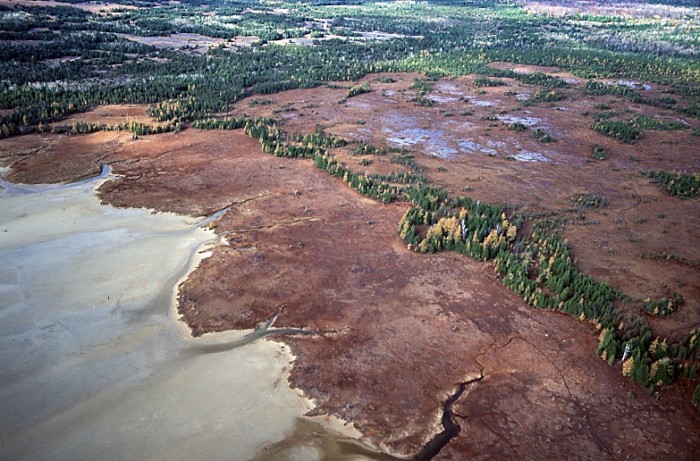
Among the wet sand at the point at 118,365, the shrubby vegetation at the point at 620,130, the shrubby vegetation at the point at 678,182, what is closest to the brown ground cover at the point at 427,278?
the shrubby vegetation at the point at 678,182

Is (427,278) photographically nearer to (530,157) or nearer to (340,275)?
(340,275)

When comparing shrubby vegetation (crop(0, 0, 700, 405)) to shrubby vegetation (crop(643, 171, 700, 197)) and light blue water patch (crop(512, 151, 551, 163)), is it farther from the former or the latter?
light blue water patch (crop(512, 151, 551, 163))

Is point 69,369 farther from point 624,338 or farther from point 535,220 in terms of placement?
point 535,220

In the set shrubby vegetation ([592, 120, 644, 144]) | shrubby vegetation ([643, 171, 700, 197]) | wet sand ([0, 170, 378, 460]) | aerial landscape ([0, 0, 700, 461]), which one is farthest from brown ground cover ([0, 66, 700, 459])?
shrubby vegetation ([592, 120, 644, 144])

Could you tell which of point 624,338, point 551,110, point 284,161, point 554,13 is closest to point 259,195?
point 284,161

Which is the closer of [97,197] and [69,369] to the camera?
[69,369]

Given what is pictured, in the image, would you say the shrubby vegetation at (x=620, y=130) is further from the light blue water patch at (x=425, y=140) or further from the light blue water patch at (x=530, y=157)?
the light blue water patch at (x=425, y=140)
